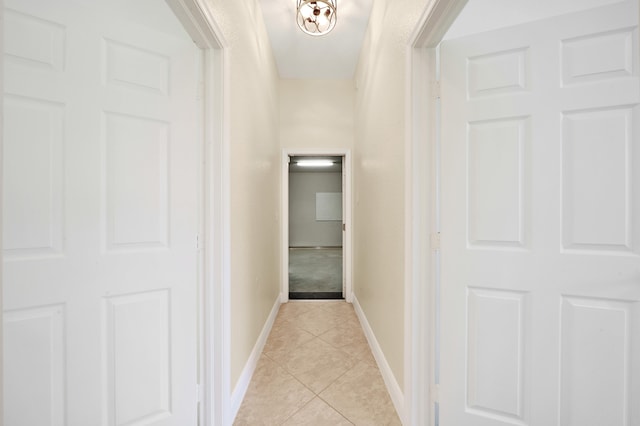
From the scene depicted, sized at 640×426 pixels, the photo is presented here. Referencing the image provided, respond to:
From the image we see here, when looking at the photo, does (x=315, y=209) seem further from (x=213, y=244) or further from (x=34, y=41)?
(x=34, y=41)

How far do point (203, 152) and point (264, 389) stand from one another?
1613 mm

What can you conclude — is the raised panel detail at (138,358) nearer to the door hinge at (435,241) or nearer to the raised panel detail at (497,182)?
the door hinge at (435,241)

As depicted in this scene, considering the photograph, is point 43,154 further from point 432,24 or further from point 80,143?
point 432,24

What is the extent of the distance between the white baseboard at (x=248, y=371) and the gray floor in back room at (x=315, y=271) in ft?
5.15

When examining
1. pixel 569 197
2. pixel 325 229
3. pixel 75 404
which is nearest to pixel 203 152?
pixel 75 404

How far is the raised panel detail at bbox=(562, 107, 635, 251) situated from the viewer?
1065mm

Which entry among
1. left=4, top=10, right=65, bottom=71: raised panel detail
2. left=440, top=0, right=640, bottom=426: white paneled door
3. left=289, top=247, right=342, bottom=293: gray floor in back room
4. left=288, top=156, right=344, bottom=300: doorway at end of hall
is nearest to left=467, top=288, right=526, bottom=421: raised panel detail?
left=440, top=0, right=640, bottom=426: white paneled door

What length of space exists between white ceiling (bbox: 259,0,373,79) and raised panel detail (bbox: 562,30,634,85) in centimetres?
181

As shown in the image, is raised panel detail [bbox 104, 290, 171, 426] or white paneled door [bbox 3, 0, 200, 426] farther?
raised panel detail [bbox 104, 290, 171, 426]

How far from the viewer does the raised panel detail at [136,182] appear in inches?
45.4

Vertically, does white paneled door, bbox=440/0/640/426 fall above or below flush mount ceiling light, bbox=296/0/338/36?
below

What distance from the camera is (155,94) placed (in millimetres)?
1266

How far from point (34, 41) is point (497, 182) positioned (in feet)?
6.49

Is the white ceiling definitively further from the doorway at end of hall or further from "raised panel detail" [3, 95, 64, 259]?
the doorway at end of hall
